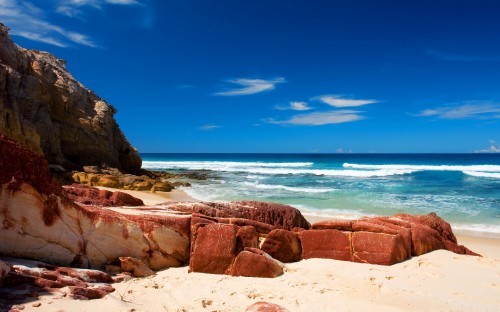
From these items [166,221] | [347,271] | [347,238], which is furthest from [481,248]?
[166,221]

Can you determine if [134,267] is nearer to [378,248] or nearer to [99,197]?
[99,197]

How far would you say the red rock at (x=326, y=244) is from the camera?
607 cm

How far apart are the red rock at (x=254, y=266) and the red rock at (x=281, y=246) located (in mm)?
700

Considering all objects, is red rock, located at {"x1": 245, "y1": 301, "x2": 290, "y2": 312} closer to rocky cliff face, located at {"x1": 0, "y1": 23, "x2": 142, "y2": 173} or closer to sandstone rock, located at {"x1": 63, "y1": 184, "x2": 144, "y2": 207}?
sandstone rock, located at {"x1": 63, "y1": 184, "x2": 144, "y2": 207}

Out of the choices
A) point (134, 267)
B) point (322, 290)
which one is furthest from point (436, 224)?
point (134, 267)

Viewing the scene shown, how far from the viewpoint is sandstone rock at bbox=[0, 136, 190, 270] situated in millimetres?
4273

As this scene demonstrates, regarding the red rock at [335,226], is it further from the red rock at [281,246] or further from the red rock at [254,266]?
the red rock at [254,266]

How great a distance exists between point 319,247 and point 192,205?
2.48 meters

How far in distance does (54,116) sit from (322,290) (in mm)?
21857

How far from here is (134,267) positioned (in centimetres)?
493

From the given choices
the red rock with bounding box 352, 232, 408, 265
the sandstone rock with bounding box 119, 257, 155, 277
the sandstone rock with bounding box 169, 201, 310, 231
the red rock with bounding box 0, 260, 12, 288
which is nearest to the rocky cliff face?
the sandstone rock with bounding box 169, 201, 310, 231

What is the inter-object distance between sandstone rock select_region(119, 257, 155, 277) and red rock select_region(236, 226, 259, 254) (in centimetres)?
134

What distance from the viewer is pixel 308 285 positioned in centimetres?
476

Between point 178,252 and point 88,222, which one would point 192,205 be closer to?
point 178,252
